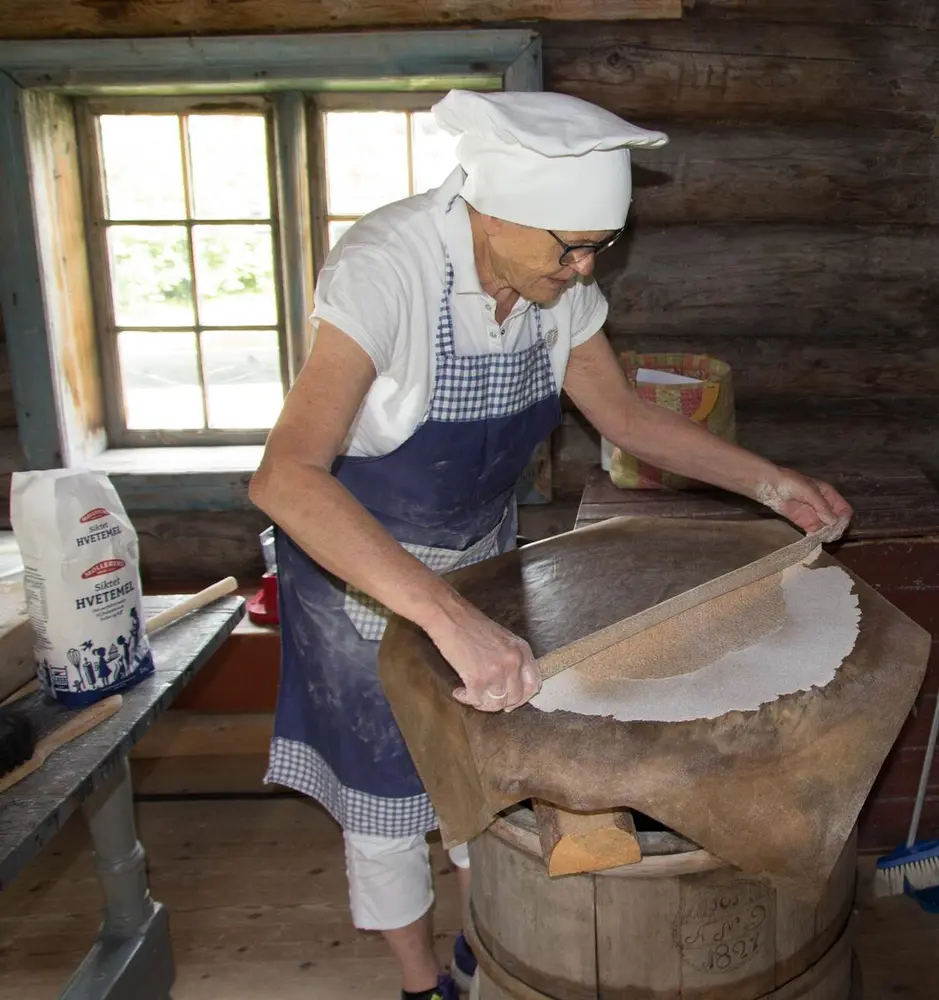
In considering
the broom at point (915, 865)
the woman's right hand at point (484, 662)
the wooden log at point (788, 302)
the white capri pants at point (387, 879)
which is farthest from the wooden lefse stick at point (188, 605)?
the broom at point (915, 865)

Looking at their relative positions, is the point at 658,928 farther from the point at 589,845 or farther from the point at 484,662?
the point at 484,662

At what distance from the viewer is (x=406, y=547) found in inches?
75.9

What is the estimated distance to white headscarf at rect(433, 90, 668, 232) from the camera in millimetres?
1499

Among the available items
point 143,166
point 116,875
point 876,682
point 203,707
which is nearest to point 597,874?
point 876,682

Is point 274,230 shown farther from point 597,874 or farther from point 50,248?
point 597,874

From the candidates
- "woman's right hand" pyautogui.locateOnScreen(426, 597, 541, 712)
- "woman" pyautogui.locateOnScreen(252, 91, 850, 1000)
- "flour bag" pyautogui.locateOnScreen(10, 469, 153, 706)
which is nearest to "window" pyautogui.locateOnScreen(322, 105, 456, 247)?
"woman" pyautogui.locateOnScreen(252, 91, 850, 1000)

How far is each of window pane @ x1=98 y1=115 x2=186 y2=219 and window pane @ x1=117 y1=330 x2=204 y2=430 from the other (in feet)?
1.25

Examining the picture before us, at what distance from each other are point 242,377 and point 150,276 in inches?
16.4

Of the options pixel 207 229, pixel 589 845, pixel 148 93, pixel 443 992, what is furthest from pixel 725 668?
pixel 148 93

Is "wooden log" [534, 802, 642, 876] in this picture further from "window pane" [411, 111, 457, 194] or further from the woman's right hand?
"window pane" [411, 111, 457, 194]

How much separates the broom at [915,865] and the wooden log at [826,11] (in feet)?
5.89

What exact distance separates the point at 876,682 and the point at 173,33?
2.48m

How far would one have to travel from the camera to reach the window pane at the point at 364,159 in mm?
3115

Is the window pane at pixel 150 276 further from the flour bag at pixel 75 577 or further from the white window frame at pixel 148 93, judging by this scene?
the flour bag at pixel 75 577
